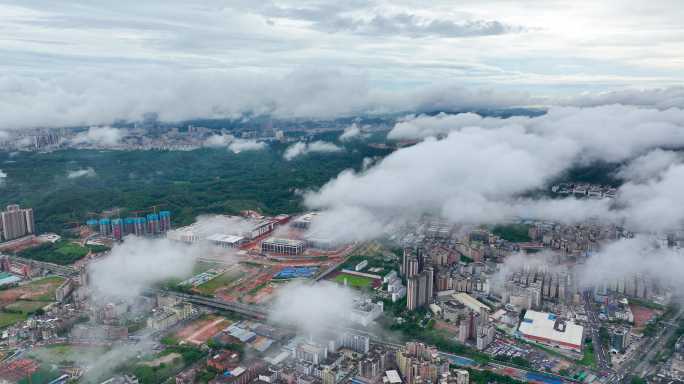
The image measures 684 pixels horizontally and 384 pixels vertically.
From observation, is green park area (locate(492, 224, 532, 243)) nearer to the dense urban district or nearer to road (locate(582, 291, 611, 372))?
the dense urban district

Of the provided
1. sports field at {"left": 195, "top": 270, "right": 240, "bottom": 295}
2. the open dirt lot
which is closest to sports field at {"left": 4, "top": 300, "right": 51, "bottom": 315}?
sports field at {"left": 195, "top": 270, "right": 240, "bottom": 295}

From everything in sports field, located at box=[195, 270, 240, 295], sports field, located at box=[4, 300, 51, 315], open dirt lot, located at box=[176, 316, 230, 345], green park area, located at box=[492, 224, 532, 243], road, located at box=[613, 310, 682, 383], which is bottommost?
road, located at box=[613, 310, 682, 383]

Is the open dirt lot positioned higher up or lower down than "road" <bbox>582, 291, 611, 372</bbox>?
higher up

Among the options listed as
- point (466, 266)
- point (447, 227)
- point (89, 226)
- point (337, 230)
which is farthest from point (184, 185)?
point (466, 266)

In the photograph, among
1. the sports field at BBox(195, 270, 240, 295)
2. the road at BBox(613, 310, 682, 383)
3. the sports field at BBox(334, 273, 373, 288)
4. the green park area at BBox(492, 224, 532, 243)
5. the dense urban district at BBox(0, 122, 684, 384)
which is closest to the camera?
the dense urban district at BBox(0, 122, 684, 384)

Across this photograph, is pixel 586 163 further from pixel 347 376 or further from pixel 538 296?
pixel 347 376

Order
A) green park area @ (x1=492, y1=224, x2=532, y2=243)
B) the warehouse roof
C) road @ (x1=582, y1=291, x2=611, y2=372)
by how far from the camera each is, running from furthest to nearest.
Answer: green park area @ (x1=492, y1=224, x2=532, y2=243) < the warehouse roof < road @ (x1=582, y1=291, x2=611, y2=372)
